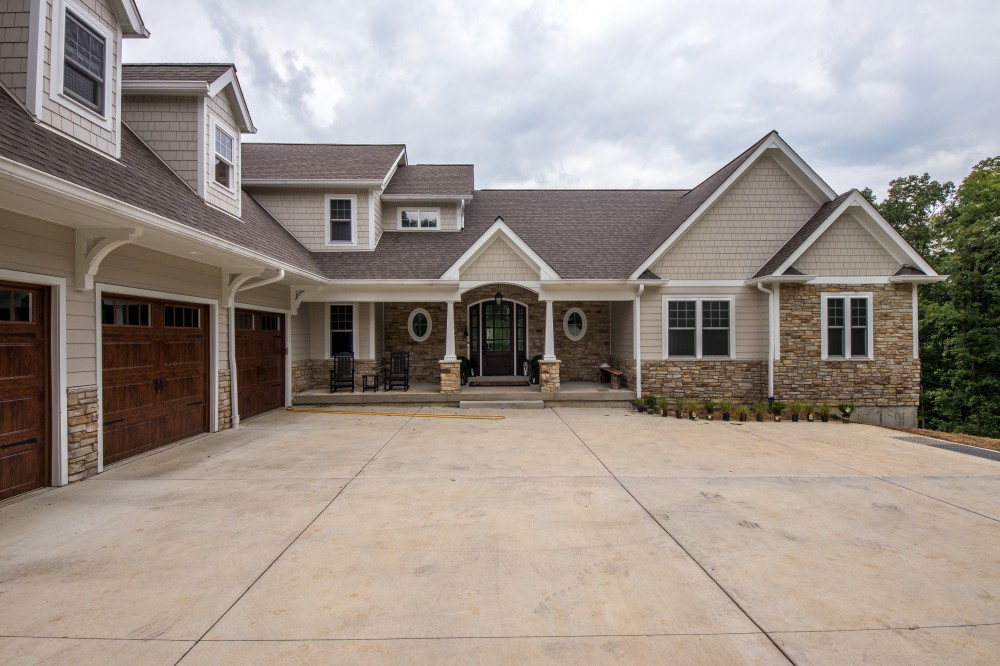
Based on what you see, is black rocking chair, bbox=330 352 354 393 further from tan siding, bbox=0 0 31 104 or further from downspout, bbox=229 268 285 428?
tan siding, bbox=0 0 31 104

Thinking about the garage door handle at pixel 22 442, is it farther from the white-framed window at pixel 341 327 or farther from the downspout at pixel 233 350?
the white-framed window at pixel 341 327

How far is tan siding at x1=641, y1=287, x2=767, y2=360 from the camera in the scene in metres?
12.1

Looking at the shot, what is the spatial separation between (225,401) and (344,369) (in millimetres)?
3739

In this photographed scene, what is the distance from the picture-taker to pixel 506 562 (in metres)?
3.76

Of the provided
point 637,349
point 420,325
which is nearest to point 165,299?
point 420,325

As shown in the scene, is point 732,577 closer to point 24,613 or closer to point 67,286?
point 24,613

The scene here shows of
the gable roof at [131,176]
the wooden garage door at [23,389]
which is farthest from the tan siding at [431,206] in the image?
the wooden garage door at [23,389]

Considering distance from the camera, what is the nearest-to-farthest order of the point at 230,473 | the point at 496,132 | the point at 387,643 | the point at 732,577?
the point at 387,643, the point at 732,577, the point at 230,473, the point at 496,132

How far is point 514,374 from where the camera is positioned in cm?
1447

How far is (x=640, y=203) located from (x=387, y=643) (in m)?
15.9

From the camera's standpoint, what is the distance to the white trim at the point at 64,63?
5887mm

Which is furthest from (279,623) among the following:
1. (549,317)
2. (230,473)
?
(549,317)

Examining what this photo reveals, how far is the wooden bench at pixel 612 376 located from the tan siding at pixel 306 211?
7.84 metres

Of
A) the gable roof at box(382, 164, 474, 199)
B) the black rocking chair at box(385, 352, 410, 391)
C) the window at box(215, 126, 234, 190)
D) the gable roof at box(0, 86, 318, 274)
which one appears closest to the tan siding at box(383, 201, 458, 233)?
the gable roof at box(382, 164, 474, 199)
